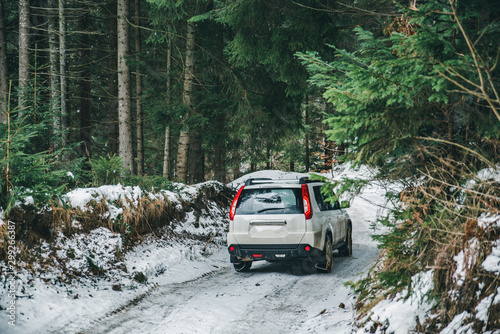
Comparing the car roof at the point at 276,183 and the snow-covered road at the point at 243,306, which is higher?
the car roof at the point at 276,183

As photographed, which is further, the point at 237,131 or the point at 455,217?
the point at 237,131

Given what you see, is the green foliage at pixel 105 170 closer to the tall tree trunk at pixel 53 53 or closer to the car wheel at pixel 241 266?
the car wheel at pixel 241 266

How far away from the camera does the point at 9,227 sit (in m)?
6.09

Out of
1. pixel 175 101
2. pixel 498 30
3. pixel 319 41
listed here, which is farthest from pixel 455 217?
pixel 175 101

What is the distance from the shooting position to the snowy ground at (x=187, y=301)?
17.5ft

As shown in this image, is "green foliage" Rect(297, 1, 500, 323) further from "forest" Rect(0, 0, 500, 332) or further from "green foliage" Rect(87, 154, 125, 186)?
"green foliage" Rect(87, 154, 125, 186)

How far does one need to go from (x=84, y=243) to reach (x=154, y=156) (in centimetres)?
2677

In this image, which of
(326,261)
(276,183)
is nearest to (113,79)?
(276,183)

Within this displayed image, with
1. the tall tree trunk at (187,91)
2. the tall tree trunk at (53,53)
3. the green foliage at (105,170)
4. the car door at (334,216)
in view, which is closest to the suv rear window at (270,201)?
the car door at (334,216)

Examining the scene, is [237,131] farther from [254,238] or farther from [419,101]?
[419,101]

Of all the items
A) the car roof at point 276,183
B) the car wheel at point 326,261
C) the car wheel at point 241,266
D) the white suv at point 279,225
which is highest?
the car roof at point 276,183

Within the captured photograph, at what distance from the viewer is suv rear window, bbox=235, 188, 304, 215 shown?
8.37m

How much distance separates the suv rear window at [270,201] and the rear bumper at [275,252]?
737 mm

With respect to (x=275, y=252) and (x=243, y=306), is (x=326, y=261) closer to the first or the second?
(x=275, y=252)
